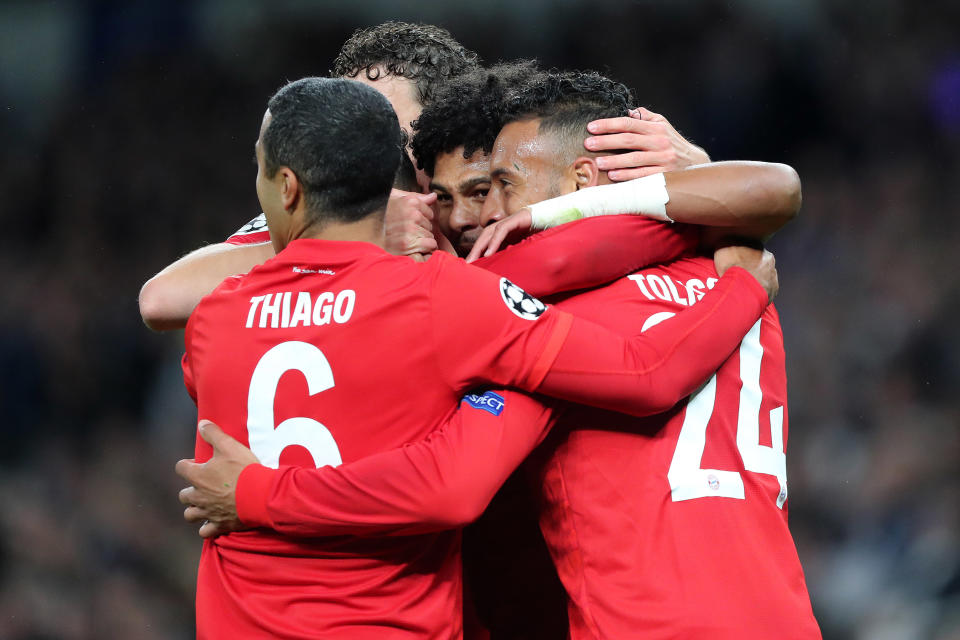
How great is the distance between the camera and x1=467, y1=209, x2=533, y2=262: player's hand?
2.44 m

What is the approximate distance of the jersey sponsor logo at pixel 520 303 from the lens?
2.06 m

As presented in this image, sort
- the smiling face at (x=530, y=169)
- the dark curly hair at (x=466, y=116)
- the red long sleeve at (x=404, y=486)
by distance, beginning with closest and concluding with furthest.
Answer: the red long sleeve at (x=404, y=486)
the smiling face at (x=530, y=169)
the dark curly hair at (x=466, y=116)

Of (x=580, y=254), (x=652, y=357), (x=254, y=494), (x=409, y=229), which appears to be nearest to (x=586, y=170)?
(x=580, y=254)

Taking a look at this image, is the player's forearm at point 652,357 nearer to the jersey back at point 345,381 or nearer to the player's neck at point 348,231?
the jersey back at point 345,381

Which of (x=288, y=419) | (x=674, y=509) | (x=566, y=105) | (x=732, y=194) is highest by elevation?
(x=566, y=105)

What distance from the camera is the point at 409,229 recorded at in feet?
8.39

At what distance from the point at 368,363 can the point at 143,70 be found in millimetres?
5011

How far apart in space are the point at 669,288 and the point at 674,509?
55 cm

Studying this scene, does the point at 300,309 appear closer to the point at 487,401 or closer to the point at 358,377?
the point at 358,377

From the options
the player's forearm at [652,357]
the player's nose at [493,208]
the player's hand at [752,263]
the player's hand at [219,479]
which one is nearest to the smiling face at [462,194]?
the player's nose at [493,208]

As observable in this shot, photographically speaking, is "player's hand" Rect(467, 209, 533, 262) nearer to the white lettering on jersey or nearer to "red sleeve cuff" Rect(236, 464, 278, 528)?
the white lettering on jersey

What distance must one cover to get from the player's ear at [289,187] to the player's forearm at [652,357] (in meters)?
0.65

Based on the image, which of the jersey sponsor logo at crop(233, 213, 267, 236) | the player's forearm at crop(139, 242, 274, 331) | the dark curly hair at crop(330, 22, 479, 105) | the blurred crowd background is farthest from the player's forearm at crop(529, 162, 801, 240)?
A: the blurred crowd background

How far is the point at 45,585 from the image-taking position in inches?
217
